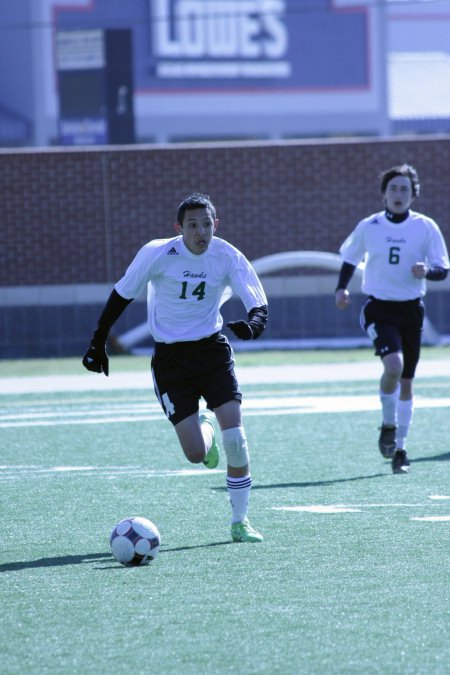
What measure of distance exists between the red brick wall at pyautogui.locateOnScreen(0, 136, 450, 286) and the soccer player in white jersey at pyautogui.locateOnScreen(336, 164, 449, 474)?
1276 cm

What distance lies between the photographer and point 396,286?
35.7ft

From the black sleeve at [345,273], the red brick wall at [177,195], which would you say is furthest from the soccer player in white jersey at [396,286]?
the red brick wall at [177,195]

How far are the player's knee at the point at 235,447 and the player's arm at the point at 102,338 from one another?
78 centimetres

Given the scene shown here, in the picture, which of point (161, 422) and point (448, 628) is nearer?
point (448, 628)

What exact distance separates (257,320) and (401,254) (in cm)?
321

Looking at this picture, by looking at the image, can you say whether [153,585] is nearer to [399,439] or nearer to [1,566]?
[1,566]

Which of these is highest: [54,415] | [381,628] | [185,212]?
[185,212]

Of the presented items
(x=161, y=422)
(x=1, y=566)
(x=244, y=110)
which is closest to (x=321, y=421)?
(x=161, y=422)

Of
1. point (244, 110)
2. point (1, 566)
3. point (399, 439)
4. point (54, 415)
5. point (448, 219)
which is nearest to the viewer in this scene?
point (1, 566)

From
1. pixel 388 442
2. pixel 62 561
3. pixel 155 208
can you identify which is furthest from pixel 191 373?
pixel 155 208

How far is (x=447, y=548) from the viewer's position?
24.8ft

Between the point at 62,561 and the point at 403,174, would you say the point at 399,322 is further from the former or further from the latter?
the point at 62,561

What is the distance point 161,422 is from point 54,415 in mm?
1424

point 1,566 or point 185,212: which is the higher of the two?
point 185,212
